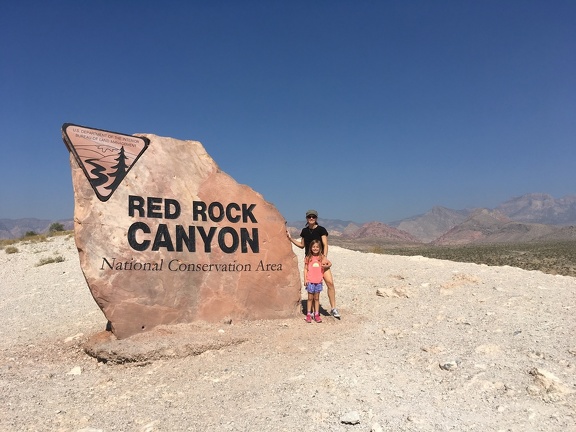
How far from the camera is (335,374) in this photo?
4.77m

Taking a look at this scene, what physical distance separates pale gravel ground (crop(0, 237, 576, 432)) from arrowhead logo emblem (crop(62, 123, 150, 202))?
2541mm

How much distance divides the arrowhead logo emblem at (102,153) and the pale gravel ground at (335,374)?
100 inches

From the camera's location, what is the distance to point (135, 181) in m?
6.36

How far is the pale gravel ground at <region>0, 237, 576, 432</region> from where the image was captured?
3.86 m

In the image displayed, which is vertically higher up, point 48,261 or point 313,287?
point 48,261

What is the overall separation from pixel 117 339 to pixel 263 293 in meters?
2.31

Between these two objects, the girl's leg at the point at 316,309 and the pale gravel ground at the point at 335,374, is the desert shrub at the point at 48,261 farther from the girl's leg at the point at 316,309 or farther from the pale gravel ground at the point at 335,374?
the girl's leg at the point at 316,309

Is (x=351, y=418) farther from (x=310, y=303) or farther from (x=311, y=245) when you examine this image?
(x=311, y=245)

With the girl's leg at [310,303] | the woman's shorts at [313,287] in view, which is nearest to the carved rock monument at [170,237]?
the girl's leg at [310,303]

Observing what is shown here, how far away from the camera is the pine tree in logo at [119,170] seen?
6.17 meters

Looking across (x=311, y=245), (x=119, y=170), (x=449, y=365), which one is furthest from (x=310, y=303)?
(x=119, y=170)

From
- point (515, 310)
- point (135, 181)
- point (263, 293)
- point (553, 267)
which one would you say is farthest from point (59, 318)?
point (553, 267)

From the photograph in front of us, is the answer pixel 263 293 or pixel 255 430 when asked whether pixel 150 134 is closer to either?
pixel 263 293

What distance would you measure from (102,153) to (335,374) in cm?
458
